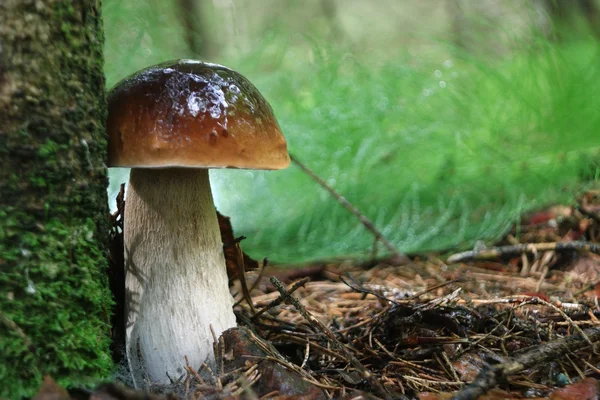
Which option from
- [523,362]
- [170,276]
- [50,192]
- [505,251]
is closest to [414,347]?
[523,362]

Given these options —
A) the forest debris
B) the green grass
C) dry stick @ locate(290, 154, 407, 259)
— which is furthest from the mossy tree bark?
the green grass

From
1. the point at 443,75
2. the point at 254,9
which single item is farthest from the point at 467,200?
the point at 254,9

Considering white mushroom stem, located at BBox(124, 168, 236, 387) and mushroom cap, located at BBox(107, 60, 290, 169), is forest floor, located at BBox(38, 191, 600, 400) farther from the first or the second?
mushroom cap, located at BBox(107, 60, 290, 169)

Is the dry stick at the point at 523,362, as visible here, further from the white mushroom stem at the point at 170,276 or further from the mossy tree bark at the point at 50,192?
the mossy tree bark at the point at 50,192

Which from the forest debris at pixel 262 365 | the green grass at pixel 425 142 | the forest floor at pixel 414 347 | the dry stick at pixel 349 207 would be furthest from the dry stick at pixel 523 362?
the green grass at pixel 425 142

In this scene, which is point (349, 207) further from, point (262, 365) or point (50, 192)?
point (50, 192)

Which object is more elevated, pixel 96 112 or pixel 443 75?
pixel 443 75

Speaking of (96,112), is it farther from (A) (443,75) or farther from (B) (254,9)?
(B) (254,9)
